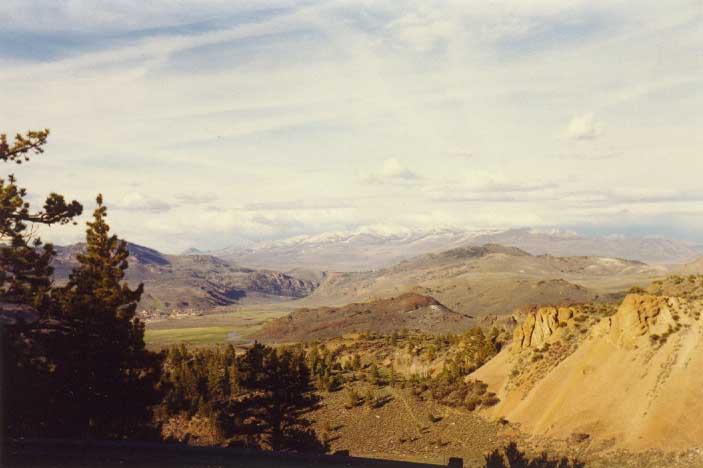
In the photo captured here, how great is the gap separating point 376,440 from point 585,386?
44.7ft

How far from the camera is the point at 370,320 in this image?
5797 inches

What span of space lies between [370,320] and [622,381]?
117308 mm

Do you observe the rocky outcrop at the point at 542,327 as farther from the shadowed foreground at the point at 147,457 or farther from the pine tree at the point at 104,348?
the pine tree at the point at 104,348

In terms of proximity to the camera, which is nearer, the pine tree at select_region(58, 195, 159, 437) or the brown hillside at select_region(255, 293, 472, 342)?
the pine tree at select_region(58, 195, 159, 437)

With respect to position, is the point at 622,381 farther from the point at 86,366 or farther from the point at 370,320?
the point at 370,320

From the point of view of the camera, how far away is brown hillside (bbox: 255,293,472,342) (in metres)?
132

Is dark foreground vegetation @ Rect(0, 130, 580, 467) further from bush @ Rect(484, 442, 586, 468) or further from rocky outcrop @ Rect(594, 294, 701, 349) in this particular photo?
rocky outcrop @ Rect(594, 294, 701, 349)

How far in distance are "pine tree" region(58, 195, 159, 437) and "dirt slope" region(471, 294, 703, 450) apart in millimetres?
23004

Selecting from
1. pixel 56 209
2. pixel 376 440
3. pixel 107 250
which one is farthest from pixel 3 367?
pixel 376 440

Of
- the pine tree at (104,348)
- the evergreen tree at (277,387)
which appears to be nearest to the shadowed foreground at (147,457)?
the pine tree at (104,348)

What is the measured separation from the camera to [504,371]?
43.3 metres

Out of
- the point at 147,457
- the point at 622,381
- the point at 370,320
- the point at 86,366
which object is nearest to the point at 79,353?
the point at 86,366

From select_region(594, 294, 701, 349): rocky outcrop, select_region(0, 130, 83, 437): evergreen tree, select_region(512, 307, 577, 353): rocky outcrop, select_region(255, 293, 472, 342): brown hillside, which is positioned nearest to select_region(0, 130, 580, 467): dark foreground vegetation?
select_region(0, 130, 83, 437): evergreen tree

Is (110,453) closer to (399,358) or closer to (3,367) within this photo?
(3,367)
